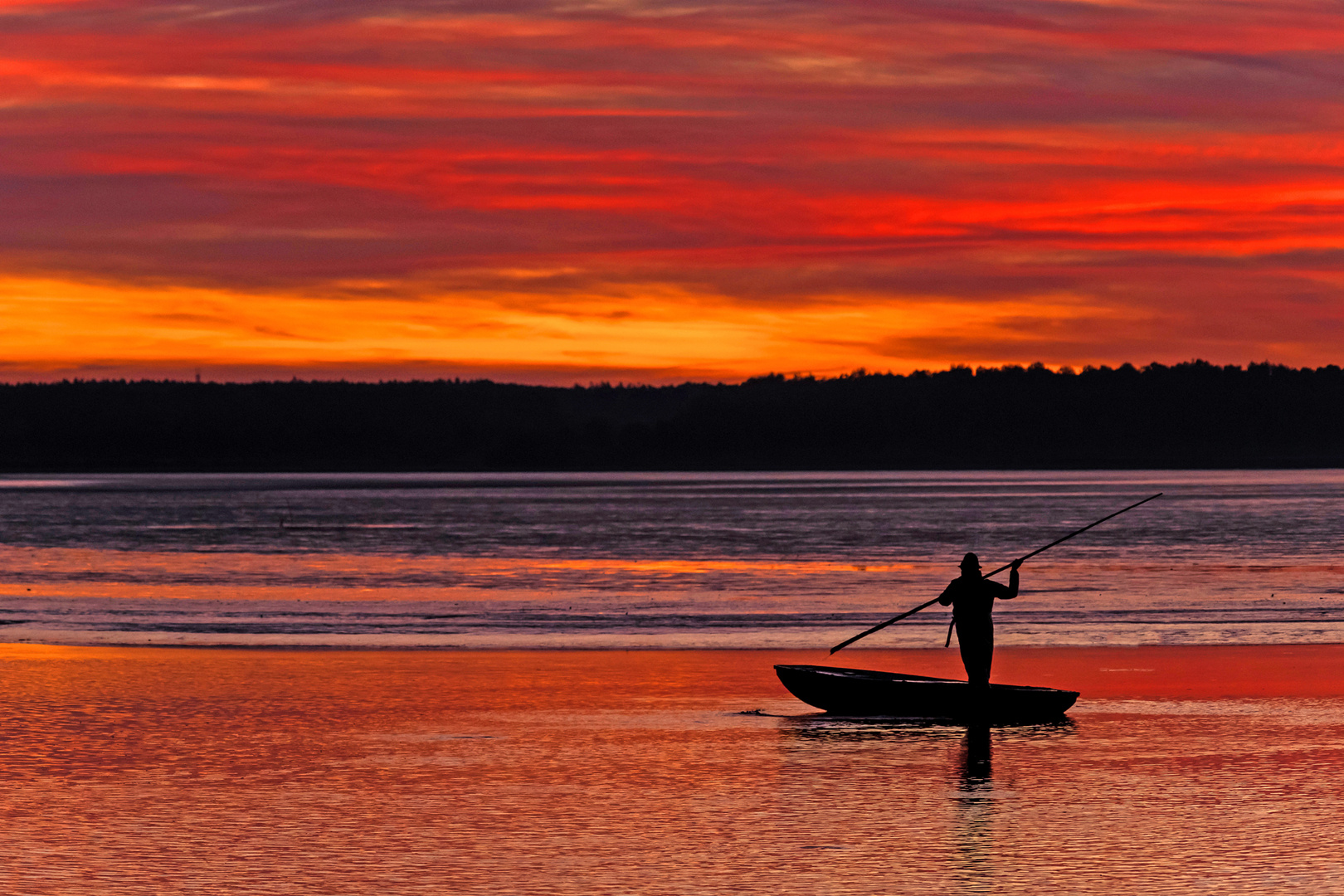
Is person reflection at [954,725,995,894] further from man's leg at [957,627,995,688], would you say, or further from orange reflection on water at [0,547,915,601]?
orange reflection on water at [0,547,915,601]

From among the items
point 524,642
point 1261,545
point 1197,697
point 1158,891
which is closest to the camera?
point 1158,891

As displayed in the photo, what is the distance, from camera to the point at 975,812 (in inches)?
486

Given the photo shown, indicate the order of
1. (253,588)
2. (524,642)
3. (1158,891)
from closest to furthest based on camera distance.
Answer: (1158,891) < (524,642) < (253,588)

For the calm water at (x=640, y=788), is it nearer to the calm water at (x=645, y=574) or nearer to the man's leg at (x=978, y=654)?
the man's leg at (x=978, y=654)

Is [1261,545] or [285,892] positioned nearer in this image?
[285,892]

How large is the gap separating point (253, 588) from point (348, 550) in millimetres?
17978

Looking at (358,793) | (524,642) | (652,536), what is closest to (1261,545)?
(652,536)

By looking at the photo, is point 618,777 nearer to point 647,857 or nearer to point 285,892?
point 647,857

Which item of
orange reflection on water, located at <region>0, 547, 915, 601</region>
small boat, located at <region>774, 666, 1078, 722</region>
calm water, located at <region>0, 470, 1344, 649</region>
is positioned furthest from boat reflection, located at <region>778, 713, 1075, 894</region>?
orange reflection on water, located at <region>0, 547, 915, 601</region>

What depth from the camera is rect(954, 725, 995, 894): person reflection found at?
34.0ft

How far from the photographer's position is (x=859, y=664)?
76.6 ft

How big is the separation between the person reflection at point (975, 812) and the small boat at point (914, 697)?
2.27 feet

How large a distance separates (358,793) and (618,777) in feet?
7.11

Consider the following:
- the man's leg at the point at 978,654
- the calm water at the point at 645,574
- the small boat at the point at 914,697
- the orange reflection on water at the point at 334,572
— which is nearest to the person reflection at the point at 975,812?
the small boat at the point at 914,697
